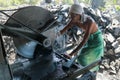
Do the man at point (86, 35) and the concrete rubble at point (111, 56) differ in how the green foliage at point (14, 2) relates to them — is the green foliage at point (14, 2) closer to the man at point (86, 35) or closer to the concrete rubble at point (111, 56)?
the concrete rubble at point (111, 56)

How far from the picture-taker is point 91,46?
479 centimetres

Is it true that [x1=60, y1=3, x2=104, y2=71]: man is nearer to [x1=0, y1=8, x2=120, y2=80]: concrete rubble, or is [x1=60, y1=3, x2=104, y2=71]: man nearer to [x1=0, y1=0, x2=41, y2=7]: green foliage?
[x1=0, y1=8, x2=120, y2=80]: concrete rubble

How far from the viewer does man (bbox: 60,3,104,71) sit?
423 centimetres

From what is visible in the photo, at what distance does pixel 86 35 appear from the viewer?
426cm

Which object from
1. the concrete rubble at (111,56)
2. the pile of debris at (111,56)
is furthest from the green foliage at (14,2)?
the pile of debris at (111,56)

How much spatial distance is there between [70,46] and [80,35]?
58 cm

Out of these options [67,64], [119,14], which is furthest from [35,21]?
[119,14]

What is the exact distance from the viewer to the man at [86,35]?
423 centimetres

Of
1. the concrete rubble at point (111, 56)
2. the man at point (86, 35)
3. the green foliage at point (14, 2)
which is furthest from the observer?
the green foliage at point (14, 2)

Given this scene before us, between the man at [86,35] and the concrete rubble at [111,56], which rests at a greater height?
the man at [86,35]

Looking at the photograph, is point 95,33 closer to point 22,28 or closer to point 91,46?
point 91,46

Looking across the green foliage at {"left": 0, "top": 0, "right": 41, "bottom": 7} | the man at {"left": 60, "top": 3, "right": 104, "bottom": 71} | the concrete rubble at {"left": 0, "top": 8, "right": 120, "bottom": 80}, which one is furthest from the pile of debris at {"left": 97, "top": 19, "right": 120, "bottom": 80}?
the green foliage at {"left": 0, "top": 0, "right": 41, "bottom": 7}

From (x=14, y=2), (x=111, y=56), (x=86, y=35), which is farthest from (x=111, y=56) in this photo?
(x=14, y=2)

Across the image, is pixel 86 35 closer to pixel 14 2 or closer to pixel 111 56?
pixel 111 56
